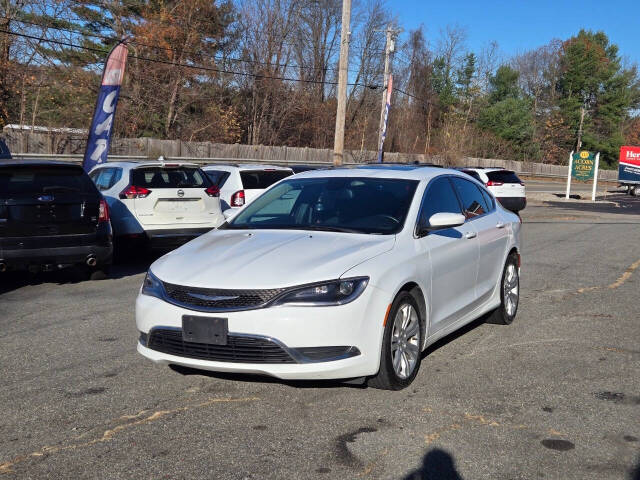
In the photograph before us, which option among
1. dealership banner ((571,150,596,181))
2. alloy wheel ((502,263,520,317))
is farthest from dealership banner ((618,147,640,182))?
alloy wheel ((502,263,520,317))

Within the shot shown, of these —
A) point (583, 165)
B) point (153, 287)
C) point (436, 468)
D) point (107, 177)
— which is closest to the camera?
point (436, 468)

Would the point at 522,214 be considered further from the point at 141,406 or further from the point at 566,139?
the point at 566,139

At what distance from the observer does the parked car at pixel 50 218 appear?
8.93m

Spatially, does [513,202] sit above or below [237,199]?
below

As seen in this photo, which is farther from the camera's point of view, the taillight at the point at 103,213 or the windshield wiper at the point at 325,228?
the taillight at the point at 103,213

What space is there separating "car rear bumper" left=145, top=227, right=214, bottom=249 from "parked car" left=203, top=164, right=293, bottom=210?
237cm

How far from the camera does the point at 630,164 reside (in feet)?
155

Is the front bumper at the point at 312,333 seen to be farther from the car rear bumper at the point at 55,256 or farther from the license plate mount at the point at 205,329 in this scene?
the car rear bumper at the point at 55,256

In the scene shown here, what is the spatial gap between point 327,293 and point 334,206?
1.54 metres

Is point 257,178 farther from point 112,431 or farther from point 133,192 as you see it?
point 112,431

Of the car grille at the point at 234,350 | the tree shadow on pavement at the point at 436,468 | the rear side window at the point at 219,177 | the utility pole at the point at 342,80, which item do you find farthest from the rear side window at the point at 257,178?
the tree shadow on pavement at the point at 436,468

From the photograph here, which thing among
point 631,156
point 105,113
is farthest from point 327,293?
point 631,156

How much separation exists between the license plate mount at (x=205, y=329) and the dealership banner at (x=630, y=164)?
46779mm

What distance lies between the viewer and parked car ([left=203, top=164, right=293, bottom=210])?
14.1 metres
